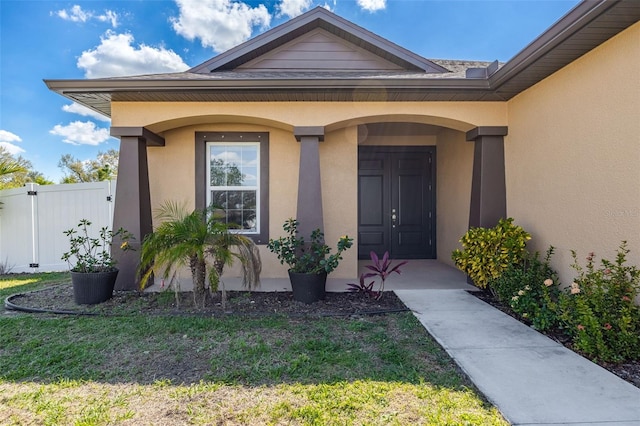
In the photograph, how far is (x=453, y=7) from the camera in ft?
24.2

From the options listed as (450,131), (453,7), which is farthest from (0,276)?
(453,7)

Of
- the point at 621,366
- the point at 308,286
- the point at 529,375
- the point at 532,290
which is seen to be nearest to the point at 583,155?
the point at 532,290

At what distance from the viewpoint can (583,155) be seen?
378 cm

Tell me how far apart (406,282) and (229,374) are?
149 inches

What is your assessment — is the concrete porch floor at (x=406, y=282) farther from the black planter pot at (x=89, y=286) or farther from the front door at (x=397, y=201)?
the front door at (x=397, y=201)

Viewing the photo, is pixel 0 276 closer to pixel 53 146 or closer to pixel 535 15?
pixel 535 15

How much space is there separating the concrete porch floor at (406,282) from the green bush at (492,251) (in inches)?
26.8

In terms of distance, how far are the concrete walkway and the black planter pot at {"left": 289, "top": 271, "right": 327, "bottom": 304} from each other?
136cm

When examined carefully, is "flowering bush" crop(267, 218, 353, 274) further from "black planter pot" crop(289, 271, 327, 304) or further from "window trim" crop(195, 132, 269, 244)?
"window trim" crop(195, 132, 269, 244)

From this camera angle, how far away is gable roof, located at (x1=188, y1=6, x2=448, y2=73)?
6191 mm

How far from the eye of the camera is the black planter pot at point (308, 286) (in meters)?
4.55

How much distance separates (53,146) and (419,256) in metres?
24.9

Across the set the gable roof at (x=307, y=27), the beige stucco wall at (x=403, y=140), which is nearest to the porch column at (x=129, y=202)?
the gable roof at (x=307, y=27)

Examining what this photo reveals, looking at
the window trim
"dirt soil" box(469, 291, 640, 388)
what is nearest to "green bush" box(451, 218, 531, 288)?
"dirt soil" box(469, 291, 640, 388)
